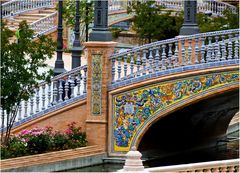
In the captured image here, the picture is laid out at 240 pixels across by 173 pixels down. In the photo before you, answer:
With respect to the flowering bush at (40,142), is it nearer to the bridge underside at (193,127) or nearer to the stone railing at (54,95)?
the stone railing at (54,95)

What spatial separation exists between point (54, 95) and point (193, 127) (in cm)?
362

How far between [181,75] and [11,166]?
408cm

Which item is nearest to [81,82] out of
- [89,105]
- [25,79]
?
[89,105]

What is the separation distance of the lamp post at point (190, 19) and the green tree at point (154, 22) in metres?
12.9

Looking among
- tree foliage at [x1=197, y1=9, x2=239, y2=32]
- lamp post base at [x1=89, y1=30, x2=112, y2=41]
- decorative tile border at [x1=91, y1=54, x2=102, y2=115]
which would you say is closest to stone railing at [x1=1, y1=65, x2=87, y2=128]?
decorative tile border at [x1=91, y1=54, x2=102, y2=115]

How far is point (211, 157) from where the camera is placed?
24.9 m

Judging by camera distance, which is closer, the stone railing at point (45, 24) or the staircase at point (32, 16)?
the stone railing at point (45, 24)

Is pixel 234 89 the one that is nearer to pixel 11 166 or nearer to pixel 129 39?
pixel 11 166

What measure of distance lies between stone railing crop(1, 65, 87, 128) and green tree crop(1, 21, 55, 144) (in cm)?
128

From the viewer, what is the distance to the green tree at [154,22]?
3869 centimetres

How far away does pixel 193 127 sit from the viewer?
25.7 metres

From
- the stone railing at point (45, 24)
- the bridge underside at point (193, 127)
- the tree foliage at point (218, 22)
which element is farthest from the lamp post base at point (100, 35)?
the stone railing at point (45, 24)

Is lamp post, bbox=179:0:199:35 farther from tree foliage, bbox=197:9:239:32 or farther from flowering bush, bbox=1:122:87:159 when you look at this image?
tree foliage, bbox=197:9:239:32

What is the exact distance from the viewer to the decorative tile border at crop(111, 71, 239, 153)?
73.8ft
